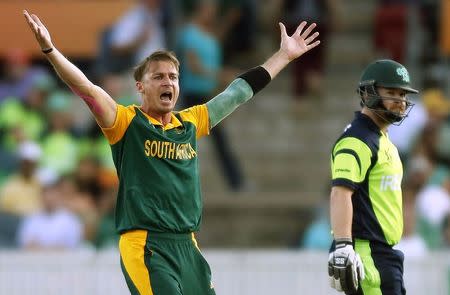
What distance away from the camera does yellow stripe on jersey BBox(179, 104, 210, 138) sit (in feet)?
29.9

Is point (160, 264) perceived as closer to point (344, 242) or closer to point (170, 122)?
point (170, 122)

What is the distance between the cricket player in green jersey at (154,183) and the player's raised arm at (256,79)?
0.42m

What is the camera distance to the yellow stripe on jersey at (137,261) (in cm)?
862

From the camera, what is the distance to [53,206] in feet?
46.9

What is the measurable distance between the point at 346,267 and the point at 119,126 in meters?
1.60

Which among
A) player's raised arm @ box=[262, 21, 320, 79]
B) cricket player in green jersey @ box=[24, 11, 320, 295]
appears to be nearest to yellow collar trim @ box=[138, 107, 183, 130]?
cricket player in green jersey @ box=[24, 11, 320, 295]

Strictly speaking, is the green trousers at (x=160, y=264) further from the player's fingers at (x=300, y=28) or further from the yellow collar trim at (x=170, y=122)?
the player's fingers at (x=300, y=28)

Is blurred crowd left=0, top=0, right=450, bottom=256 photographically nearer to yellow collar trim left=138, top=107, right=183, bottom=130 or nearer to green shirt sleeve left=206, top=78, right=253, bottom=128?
green shirt sleeve left=206, top=78, right=253, bottom=128

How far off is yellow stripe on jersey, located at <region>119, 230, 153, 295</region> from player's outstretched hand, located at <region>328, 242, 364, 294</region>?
114 cm

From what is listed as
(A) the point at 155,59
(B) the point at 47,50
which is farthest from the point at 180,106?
(B) the point at 47,50

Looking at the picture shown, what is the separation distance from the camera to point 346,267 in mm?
8797

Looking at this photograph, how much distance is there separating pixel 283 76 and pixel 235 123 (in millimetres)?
907

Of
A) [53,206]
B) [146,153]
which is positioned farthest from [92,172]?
[146,153]

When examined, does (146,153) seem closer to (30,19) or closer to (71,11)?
(30,19)
